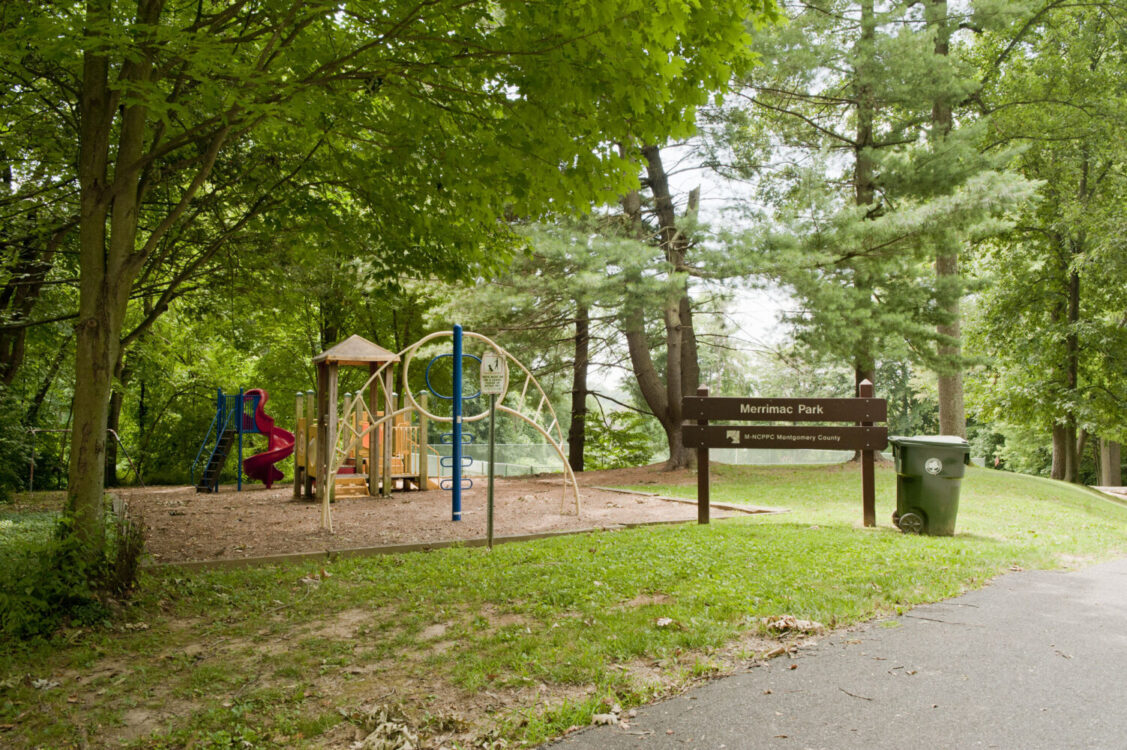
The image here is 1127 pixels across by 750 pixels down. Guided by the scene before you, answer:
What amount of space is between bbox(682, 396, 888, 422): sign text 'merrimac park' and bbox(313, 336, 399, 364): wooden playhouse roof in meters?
5.26

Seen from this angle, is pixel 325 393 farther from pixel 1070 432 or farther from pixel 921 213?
pixel 1070 432

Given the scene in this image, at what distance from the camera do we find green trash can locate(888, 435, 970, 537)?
7.52 metres

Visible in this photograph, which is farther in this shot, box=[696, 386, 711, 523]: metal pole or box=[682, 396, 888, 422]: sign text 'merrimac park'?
box=[696, 386, 711, 523]: metal pole

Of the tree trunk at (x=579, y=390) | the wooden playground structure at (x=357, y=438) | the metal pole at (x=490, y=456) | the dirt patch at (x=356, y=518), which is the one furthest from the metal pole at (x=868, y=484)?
the tree trunk at (x=579, y=390)

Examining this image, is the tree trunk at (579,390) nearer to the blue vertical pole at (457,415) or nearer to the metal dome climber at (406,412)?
the metal dome climber at (406,412)

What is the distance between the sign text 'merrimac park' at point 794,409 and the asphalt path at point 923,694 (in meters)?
3.70

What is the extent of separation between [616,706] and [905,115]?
56.0 feet

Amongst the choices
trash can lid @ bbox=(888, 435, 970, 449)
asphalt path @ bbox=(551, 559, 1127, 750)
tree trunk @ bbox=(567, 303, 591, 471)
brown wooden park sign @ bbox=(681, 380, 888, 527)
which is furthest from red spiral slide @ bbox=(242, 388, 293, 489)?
asphalt path @ bbox=(551, 559, 1127, 750)

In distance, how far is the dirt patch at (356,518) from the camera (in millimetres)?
7457

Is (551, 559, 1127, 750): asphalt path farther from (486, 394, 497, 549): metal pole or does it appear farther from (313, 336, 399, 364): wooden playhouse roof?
(313, 336, 399, 364): wooden playhouse roof

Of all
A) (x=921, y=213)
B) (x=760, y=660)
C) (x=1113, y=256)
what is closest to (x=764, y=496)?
(x=921, y=213)

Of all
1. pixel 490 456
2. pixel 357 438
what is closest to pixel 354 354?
pixel 357 438

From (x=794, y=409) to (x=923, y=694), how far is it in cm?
517

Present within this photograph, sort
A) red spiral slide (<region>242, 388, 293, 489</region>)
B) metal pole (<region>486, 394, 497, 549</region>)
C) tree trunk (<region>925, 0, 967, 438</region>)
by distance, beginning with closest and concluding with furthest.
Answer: metal pole (<region>486, 394, 497, 549</region>) → tree trunk (<region>925, 0, 967, 438</region>) → red spiral slide (<region>242, 388, 293, 489</region>)
